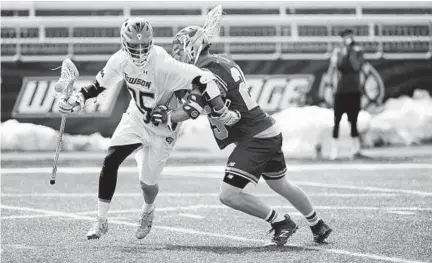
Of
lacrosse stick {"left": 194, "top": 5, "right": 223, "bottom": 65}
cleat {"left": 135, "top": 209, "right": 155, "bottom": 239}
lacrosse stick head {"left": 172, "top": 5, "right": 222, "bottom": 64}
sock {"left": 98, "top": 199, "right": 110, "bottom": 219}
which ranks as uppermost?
lacrosse stick {"left": 194, "top": 5, "right": 223, "bottom": 65}

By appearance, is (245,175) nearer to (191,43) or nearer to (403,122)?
(191,43)

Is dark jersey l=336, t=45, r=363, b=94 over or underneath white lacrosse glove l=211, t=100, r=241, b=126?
underneath

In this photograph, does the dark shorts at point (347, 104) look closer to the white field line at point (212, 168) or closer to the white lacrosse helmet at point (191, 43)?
the white field line at point (212, 168)

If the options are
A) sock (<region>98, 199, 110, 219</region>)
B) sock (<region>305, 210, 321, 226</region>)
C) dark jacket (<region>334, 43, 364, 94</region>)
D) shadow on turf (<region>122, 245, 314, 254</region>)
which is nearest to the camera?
shadow on turf (<region>122, 245, 314, 254</region>)

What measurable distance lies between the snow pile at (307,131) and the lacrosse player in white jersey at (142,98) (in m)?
9.23

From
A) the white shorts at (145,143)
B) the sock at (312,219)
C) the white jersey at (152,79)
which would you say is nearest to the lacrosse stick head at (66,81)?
the white jersey at (152,79)

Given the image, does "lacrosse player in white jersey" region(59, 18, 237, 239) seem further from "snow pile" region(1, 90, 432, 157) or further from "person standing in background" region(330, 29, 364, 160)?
"snow pile" region(1, 90, 432, 157)

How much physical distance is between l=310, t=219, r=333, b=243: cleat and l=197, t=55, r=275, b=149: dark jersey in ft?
3.08

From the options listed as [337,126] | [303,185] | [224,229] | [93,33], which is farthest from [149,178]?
[93,33]

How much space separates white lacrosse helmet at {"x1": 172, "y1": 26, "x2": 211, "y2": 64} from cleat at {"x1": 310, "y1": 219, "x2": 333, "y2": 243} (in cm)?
172

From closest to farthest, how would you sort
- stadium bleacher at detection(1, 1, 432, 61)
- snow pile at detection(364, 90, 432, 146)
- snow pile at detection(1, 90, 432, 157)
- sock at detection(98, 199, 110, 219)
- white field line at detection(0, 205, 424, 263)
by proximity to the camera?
1. white field line at detection(0, 205, 424, 263)
2. sock at detection(98, 199, 110, 219)
3. snow pile at detection(1, 90, 432, 157)
4. stadium bleacher at detection(1, 1, 432, 61)
5. snow pile at detection(364, 90, 432, 146)

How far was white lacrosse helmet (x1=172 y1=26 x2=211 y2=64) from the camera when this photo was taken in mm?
7801

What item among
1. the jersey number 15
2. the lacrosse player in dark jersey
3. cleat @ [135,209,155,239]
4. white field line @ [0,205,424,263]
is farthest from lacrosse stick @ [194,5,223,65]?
white field line @ [0,205,424,263]

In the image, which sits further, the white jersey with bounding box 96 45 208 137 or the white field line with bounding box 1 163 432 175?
the white field line with bounding box 1 163 432 175
